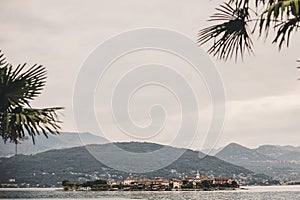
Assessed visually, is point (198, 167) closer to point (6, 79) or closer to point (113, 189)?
point (113, 189)

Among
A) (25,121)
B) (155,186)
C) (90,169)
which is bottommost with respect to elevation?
(25,121)

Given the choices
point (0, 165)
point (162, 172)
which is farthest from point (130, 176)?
point (0, 165)

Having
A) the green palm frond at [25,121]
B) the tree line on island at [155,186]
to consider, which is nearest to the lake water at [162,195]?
the tree line on island at [155,186]

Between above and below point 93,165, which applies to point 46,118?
below

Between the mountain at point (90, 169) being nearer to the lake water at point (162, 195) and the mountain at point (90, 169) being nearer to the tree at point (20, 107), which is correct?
the lake water at point (162, 195)

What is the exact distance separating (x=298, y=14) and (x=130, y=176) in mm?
176329

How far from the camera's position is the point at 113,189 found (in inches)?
5384

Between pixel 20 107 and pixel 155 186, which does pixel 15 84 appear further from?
pixel 155 186

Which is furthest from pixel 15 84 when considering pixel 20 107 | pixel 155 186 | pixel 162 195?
pixel 155 186

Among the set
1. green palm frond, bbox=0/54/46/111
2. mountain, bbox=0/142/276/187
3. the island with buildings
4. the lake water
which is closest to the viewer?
green palm frond, bbox=0/54/46/111

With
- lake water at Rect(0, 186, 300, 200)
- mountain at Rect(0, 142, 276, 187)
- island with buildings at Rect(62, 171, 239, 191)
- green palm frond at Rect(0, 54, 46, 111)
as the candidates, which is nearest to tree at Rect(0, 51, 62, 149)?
green palm frond at Rect(0, 54, 46, 111)

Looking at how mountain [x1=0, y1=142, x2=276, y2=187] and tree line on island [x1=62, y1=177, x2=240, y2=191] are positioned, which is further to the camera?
mountain [x1=0, y1=142, x2=276, y2=187]

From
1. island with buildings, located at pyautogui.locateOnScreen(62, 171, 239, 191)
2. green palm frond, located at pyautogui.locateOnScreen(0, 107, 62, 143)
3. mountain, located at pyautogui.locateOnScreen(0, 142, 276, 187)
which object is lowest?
green palm frond, located at pyautogui.locateOnScreen(0, 107, 62, 143)

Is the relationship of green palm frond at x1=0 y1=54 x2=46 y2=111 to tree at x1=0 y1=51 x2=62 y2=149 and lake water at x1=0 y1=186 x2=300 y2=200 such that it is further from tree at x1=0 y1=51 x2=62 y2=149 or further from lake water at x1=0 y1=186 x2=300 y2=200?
lake water at x1=0 y1=186 x2=300 y2=200
